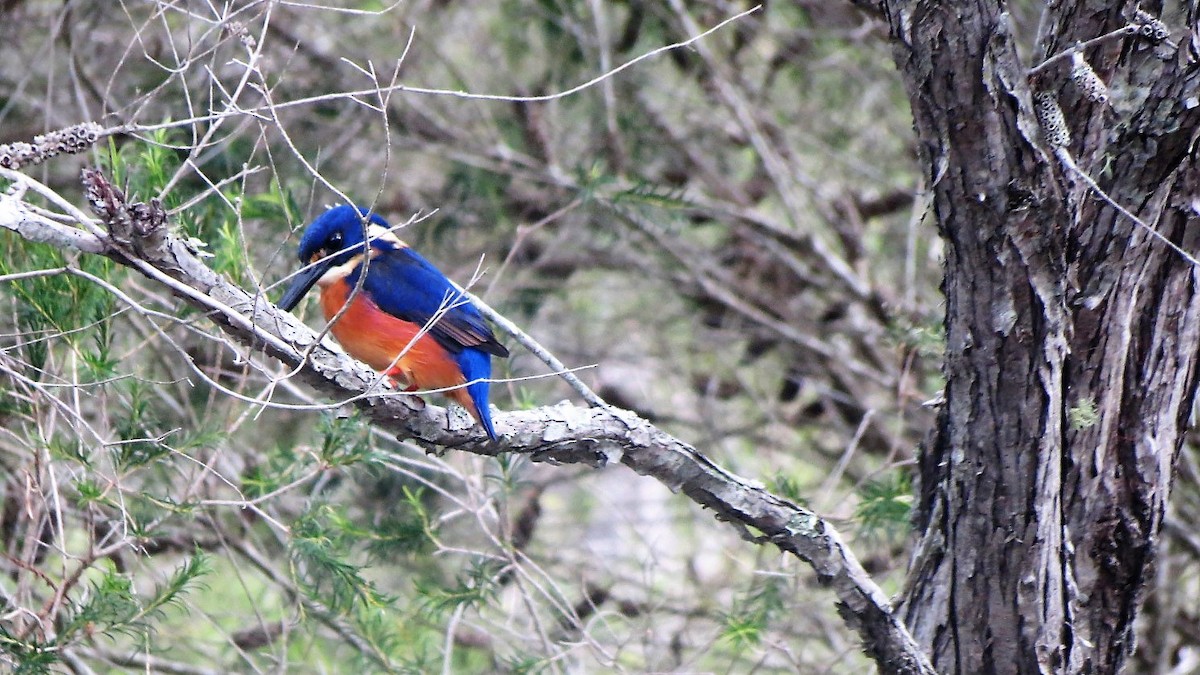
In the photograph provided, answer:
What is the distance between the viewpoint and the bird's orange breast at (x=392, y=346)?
303 centimetres

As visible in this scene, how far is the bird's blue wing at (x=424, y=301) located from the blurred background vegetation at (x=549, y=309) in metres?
0.32

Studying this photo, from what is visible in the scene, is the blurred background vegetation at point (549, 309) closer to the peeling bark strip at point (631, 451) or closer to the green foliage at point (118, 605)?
the green foliage at point (118, 605)

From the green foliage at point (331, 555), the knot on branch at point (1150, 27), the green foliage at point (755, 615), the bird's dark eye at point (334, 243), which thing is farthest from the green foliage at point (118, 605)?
the knot on branch at point (1150, 27)

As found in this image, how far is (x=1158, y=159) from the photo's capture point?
2.26 metres

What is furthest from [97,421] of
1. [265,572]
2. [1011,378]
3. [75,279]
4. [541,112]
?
[1011,378]

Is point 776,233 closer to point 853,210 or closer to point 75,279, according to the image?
point 853,210

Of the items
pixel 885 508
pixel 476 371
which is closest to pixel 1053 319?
pixel 885 508

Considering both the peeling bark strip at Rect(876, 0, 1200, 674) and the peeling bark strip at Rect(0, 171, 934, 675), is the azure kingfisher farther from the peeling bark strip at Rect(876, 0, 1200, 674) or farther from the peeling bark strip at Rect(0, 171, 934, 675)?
the peeling bark strip at Rect(876, 0, 1200, 674)

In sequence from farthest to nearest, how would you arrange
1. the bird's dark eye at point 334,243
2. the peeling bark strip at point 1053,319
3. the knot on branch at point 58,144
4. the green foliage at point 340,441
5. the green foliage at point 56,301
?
the bird's dark eye at point 334,243
the green foliage at point 340,441
the green foliage at point 56,301
the peeling bark strip at point 1053,319
the knot on branch at point 58,144

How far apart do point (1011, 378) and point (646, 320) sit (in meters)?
3.33

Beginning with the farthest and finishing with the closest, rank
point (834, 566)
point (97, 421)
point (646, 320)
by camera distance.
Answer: point (646, 320) → point (97, 421) → point (834, 566)

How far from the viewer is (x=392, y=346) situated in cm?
308

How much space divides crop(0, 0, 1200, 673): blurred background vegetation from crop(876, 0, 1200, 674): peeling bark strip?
0.86 m

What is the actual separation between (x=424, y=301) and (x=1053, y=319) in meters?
1.54
